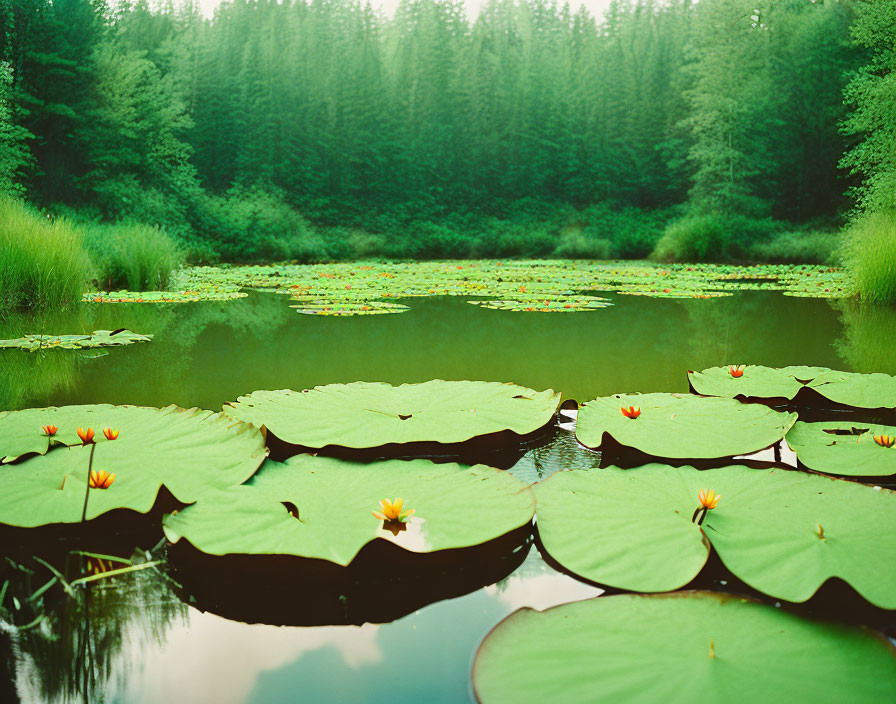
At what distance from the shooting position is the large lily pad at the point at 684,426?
1.41 meters

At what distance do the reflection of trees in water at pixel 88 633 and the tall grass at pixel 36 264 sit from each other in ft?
13.2

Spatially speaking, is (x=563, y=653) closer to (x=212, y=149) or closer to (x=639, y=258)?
(x=639, y=258)

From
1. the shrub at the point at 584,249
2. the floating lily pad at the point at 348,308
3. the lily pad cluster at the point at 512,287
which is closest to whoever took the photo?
the floating lily pad at the point at 348,308

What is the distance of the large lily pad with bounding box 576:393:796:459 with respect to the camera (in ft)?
4.63

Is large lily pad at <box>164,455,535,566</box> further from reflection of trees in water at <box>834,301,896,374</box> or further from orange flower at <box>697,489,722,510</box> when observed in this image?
reflection of trees in water at <box>834,301,896,374</box>

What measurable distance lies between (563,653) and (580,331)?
3123 mm

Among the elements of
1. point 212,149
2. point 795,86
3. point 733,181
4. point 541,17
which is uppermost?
point 541,17

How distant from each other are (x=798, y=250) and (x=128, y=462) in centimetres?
1409

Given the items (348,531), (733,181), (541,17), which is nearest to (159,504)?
(348,531)

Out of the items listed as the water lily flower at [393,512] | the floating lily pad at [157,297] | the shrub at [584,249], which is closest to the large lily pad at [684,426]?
the water lily flower at [393,512]

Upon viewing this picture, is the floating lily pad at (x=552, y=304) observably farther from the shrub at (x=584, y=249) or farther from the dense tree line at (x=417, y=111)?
the shrub at (x=584, y=249)

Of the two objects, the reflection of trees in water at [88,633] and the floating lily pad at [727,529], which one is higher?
the floating lily pad at [727,529]

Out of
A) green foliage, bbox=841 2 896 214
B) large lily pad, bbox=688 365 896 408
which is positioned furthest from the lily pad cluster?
large lily pad, bbox=688 365 896 408

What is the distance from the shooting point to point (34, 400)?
82.9 inches
